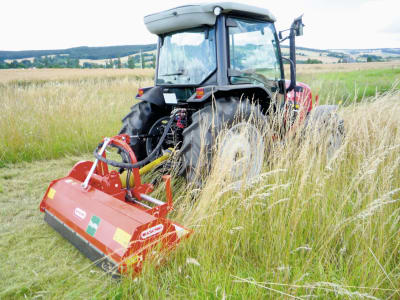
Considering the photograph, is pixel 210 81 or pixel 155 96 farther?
pixel 155 96

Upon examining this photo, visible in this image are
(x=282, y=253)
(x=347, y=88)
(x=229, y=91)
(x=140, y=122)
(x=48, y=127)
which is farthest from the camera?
(x=347, y=88)

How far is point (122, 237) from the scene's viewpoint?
1.95m

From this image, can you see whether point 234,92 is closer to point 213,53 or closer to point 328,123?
point 213,53

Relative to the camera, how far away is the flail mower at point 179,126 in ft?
6.80

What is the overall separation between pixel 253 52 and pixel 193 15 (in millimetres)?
Answer: 893

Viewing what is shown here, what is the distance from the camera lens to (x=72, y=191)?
2611 millimetres

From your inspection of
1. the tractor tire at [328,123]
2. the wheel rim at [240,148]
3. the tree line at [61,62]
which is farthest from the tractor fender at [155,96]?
the tree line at [61,62]

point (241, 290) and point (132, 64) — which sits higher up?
point (132, 64)

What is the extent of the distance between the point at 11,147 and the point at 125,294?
410cm

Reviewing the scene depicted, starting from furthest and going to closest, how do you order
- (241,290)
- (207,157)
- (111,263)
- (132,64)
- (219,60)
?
(132,64) < (219,60) < (207,157) < (111,263) < (241,290)

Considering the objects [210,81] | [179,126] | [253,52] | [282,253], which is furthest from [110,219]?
[253,52]

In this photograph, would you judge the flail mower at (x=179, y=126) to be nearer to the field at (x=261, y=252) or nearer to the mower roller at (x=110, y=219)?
the mower roller at (x=110, y=219)

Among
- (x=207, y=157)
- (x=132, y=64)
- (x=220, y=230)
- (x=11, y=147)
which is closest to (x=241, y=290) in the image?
(x=220, y=230)

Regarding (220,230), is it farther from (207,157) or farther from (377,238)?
(377,238)
